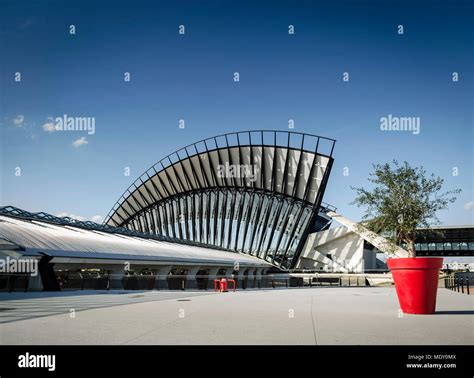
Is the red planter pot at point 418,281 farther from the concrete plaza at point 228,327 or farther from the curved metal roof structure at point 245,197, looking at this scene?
the curved metal roof structure at point 245,197

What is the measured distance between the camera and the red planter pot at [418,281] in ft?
37.0

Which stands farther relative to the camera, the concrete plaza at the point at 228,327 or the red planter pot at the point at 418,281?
the red planter pot at the point at 418,281

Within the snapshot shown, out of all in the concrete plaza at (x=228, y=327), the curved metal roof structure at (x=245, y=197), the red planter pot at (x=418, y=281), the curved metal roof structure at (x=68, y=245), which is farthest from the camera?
the curved metal roof structure at (x=245, y=197)

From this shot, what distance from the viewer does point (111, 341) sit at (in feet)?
23.6

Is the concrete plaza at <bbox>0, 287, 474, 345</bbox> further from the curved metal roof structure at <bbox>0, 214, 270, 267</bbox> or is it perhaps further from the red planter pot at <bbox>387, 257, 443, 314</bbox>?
the curved metal roof structure at <bbox>0, 214, 270, 267</bbox>

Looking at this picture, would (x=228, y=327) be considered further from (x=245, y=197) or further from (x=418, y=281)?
(x=245, y=197)

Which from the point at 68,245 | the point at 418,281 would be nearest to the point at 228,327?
the point at 418,281

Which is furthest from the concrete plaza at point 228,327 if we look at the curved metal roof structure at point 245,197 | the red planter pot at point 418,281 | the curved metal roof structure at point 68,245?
the curved metal roof structure at point 245,197
